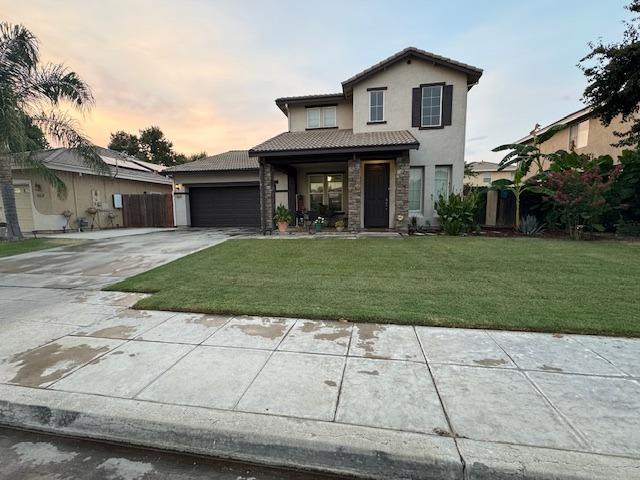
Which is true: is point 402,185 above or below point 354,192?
above

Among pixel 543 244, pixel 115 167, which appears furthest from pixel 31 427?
pixel 115 167

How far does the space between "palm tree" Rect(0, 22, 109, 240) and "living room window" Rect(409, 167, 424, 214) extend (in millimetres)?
12425

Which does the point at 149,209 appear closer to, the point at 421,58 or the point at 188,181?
the point at 188,181

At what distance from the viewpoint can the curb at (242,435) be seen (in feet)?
5.97

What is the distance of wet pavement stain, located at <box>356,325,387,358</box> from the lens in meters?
3.14

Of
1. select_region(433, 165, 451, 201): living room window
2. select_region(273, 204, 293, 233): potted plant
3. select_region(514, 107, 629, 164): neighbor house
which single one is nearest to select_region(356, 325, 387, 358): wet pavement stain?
select_region(273, 204, 293, 233): potted plant

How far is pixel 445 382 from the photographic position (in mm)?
2557

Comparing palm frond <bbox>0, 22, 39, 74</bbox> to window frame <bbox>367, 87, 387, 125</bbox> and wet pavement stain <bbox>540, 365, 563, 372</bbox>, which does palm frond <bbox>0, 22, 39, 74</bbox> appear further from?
wet pavement stain <bbox>540, 365, 563, 372</bbox>

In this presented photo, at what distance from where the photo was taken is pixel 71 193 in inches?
597

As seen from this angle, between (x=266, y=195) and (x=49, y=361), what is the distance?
931cm

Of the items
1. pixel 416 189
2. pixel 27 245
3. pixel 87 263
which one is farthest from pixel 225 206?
pixel 416 189

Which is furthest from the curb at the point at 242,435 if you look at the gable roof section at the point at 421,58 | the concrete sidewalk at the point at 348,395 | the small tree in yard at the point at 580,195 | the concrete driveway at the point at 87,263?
the gable roof section at the point at 421,58

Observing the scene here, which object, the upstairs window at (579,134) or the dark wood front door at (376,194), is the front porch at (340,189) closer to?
the dark wood front door at (376,194)

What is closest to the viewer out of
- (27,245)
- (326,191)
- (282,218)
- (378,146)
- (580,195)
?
(580,195)
